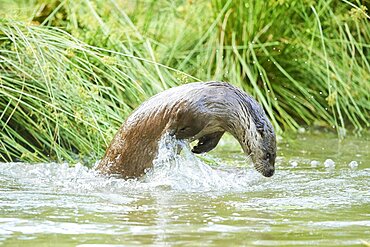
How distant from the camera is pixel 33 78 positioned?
481 cm

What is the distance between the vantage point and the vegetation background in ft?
16.1

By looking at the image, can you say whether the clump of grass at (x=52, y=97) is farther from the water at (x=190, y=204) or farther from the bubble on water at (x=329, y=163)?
the bubble on water at (x=329, y=163)

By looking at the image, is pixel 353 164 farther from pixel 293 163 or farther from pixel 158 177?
pixel 158 177

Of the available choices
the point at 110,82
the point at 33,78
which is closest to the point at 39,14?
the point at 110,82

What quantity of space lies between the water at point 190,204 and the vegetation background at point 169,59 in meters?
0.36

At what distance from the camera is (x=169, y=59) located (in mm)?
6727

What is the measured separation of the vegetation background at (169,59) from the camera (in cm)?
490

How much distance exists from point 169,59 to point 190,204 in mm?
3119

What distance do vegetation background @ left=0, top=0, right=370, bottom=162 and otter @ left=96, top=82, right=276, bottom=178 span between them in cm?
45

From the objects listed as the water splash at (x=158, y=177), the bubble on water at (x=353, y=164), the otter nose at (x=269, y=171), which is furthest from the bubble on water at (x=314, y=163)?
the otter nose at (x=269, y=171)

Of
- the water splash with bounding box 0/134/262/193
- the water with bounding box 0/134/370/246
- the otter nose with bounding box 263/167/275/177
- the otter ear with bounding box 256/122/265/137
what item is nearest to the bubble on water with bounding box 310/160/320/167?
the water with bounding box 0/134/370/246

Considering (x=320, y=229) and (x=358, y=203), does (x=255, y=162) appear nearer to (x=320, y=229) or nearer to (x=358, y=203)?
(x=358, y=203)

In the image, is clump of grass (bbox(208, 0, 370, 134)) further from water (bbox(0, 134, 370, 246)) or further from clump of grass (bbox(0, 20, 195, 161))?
clump of grass (bbox(0, 20, 195, 161))

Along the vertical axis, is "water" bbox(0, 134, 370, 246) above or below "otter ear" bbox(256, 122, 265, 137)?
below
